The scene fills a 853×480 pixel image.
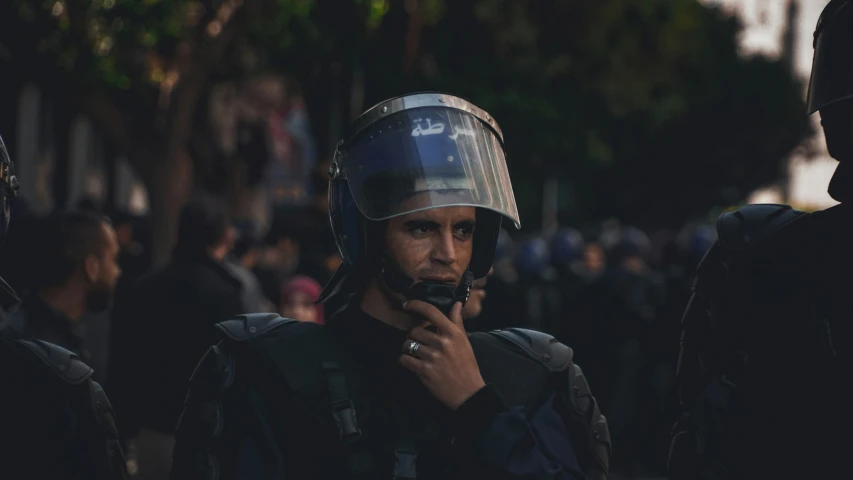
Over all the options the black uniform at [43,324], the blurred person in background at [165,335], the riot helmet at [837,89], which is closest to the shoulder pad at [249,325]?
the riot helmet at [837,89]

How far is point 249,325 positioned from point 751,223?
1154mm

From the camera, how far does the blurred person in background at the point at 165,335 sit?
6.54 metres


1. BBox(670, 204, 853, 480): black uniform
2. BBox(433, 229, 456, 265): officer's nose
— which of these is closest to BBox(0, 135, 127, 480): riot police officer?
BBox(433, 229, 456, 265): officer's nose

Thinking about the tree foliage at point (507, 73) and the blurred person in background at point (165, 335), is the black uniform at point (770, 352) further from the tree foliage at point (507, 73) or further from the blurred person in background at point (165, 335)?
the tree foliage at point (507, 73)

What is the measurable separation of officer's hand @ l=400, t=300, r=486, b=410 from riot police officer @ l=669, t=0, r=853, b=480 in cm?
62

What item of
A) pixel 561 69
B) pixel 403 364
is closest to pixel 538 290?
pixel 403 364

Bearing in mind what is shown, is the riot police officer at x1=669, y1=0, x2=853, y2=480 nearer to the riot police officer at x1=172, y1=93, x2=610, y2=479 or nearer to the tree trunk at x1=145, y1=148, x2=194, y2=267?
the riot police officer at x1=172, y1=93, x2=610, y2=479

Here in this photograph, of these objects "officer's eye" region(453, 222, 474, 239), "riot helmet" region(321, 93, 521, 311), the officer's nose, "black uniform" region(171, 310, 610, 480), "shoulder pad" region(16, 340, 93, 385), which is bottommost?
"black uniform" region(171, 310, 610, 480)

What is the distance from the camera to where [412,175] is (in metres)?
3.22

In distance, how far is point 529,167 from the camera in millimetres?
28328

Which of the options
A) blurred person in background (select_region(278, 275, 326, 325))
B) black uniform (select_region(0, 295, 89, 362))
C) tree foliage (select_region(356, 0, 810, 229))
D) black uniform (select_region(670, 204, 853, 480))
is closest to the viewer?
black uniform (select_region(670, 204, 853, 480))

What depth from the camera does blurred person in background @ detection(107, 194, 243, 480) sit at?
21.5ft

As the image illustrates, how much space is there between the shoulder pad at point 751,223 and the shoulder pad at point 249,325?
1.01 m

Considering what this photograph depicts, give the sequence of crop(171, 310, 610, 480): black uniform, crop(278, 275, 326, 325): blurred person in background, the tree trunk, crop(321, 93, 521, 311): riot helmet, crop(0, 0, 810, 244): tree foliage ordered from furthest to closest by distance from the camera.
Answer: crop(0, 0, 810, 244): tree foliage < the tree trunk < crop(278, 275, 326, 325): blurred person in background < crop(321, 93, 521, 311): riot helmet < crop(171, 310, 610, 480): black uniform
